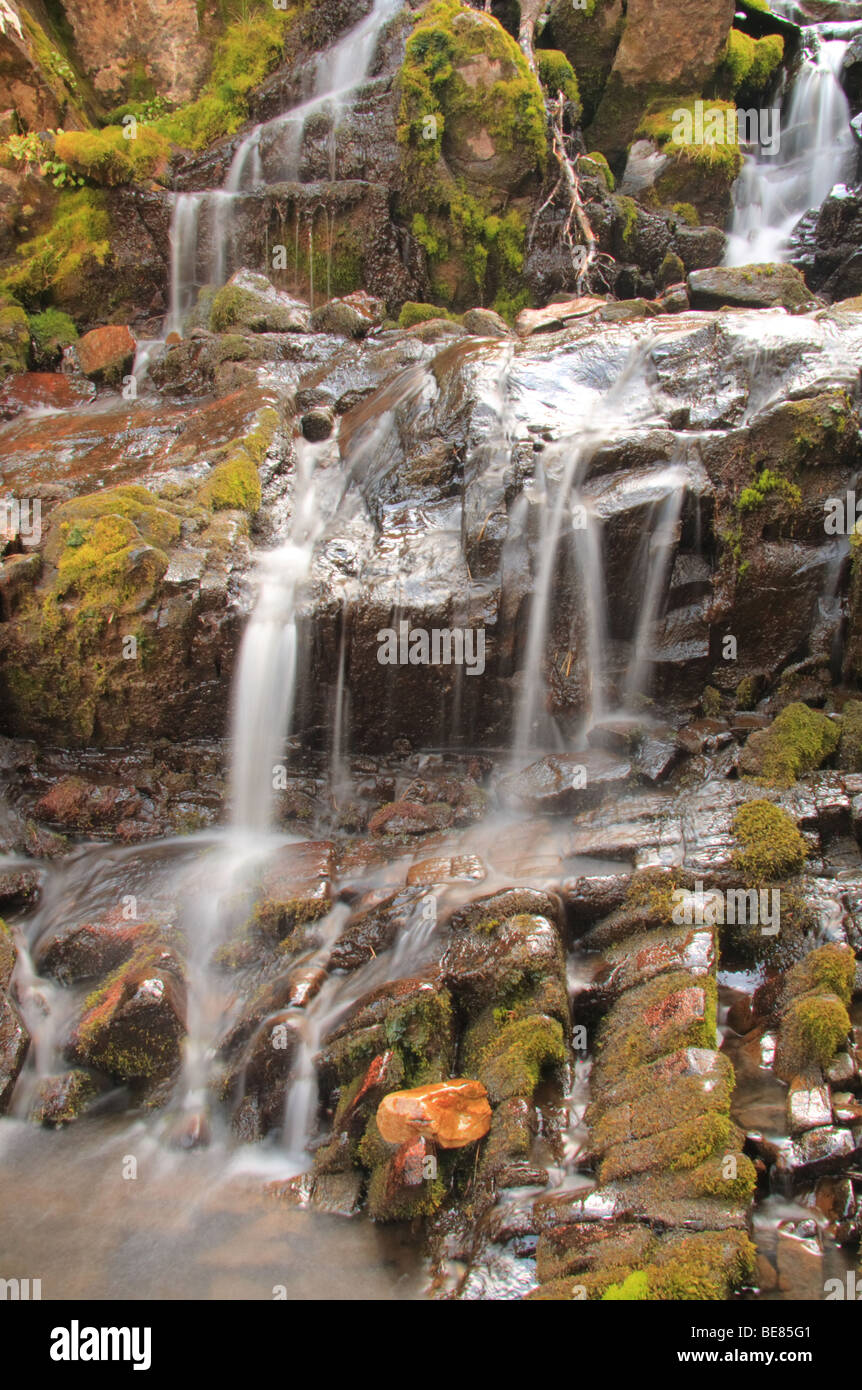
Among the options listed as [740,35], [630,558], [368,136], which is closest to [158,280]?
[368,136]

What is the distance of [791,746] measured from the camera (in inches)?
305

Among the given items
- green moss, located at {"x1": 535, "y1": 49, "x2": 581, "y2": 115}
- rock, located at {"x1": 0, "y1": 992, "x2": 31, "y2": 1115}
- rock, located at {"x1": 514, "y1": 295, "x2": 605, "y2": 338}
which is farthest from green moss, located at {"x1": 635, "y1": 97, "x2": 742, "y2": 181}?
rock, located at {"x1": 0, "y1": 992, "x2": 31, "y2": 1115}

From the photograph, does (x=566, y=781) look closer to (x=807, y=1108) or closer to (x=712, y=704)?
(x=712, y=704)

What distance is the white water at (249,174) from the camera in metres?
14.9

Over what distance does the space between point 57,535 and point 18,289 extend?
28.9 feet

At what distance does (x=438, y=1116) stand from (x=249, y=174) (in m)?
16.3

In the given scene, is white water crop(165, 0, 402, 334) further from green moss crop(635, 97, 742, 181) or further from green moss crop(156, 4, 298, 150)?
green moss crop(635, 97, 742, 181)

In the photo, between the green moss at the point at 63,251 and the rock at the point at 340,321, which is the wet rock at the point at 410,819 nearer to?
the rock at the point at 340,321

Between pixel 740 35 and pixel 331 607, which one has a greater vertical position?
pixel 740 35

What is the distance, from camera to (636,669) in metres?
8.90

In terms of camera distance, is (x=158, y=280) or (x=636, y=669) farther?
(x=158, y=280)

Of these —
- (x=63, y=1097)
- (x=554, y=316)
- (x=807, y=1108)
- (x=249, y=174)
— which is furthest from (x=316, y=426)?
(x=807, y=1108)

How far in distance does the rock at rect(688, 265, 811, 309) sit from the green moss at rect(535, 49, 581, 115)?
664cm
